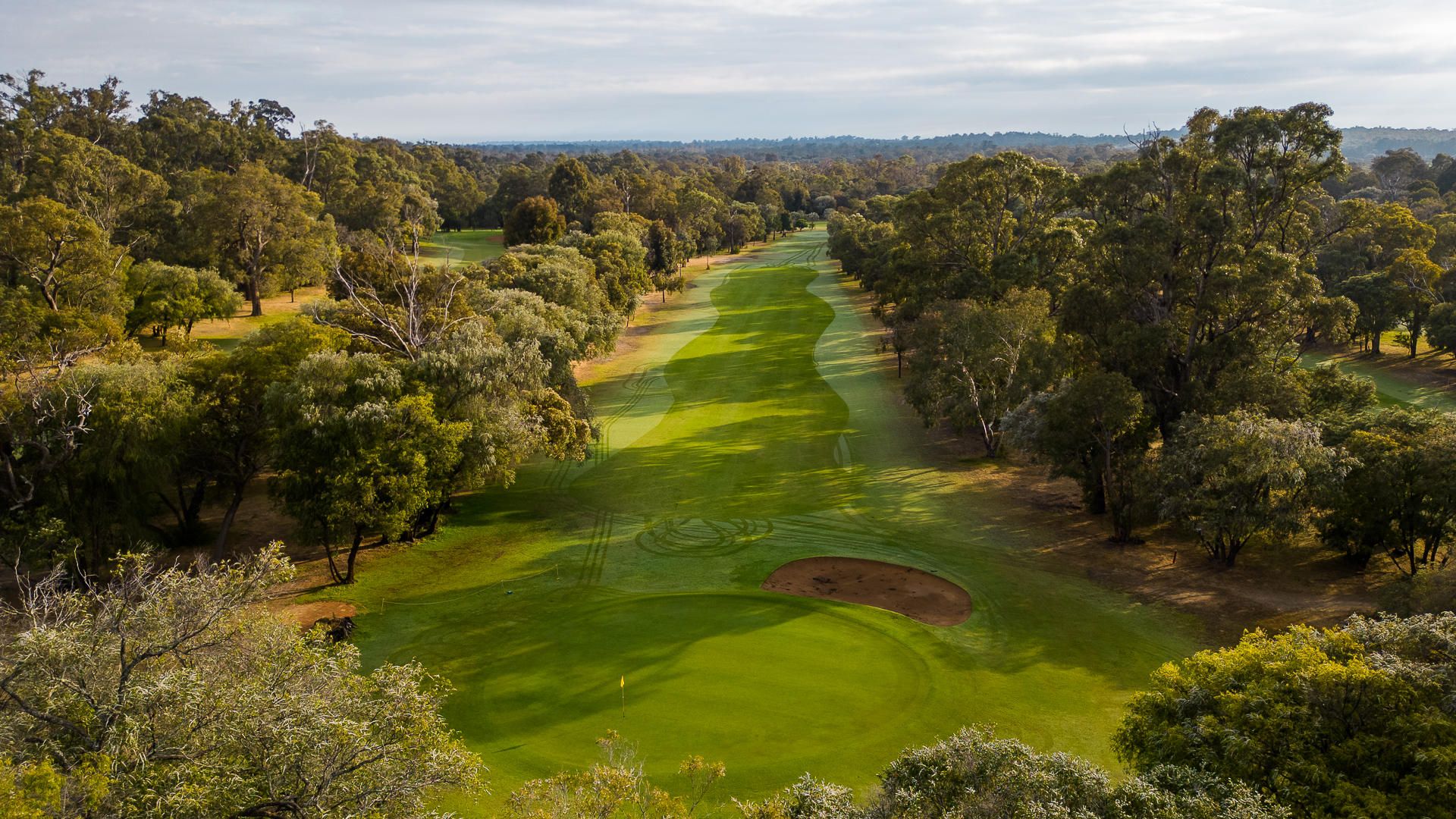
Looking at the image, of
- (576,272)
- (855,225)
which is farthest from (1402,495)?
(855,225)

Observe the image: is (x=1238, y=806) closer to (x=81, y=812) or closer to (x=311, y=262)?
(x=81, y=812)

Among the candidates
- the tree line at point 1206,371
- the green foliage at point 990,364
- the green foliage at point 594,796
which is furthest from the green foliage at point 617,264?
the green foliage at point 594,796

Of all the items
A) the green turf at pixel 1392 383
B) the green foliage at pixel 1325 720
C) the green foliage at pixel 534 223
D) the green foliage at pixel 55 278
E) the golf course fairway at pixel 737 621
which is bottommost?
the golf course fairway at pixel 737 621

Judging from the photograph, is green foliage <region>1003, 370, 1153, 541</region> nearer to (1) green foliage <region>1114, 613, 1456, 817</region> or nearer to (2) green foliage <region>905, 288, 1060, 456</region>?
(2) green foliage <region>905, 288, 1060, 456</region>

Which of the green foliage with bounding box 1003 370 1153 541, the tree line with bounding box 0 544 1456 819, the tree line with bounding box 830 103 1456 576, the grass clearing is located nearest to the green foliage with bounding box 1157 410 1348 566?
the tree line with bounding box 830 103 1456 576

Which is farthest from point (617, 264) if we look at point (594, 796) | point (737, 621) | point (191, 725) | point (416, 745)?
point (594, 796)

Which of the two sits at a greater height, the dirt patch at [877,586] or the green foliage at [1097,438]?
the green foliage at [1097,438]

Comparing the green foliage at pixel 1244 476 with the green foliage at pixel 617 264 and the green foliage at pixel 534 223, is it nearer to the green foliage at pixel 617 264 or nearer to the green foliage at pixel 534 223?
the green foliage at pixel 617 264
